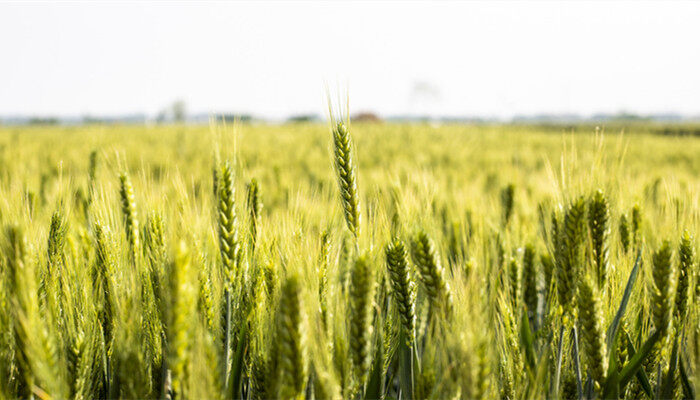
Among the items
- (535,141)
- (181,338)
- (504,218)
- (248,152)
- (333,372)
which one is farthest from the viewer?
(535,141)

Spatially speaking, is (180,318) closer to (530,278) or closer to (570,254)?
(570,254)

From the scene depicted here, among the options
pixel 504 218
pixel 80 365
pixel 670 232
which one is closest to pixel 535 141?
pixel 504 218

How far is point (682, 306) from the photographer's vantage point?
1.30 meters

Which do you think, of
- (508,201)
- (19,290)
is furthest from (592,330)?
(508,201)

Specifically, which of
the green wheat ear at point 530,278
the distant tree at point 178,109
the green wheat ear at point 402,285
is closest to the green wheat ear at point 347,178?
the green wheat ear at point 402,285

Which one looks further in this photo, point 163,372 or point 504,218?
point 504,218

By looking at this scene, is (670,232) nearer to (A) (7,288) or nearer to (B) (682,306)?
(B) (682,306)

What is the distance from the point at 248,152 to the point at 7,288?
7349mm

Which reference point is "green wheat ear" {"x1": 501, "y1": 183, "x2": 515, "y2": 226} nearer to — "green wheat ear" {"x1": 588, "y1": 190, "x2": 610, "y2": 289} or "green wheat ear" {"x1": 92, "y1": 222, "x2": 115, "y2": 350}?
"green wheat ear" {"x1": 588, "y1": 190, "x2": 610, "y2": 289}

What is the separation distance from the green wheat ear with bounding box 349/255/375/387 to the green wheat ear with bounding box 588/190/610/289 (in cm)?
64

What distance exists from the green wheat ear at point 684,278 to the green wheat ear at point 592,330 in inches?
15.1

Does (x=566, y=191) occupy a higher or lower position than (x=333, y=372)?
higher

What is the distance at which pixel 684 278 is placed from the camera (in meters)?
1.30

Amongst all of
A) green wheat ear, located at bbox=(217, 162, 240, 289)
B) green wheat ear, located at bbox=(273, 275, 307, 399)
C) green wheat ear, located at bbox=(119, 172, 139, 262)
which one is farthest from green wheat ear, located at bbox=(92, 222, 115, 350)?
green wheat ear, located at bbox=(273, 275, 307, 399)
